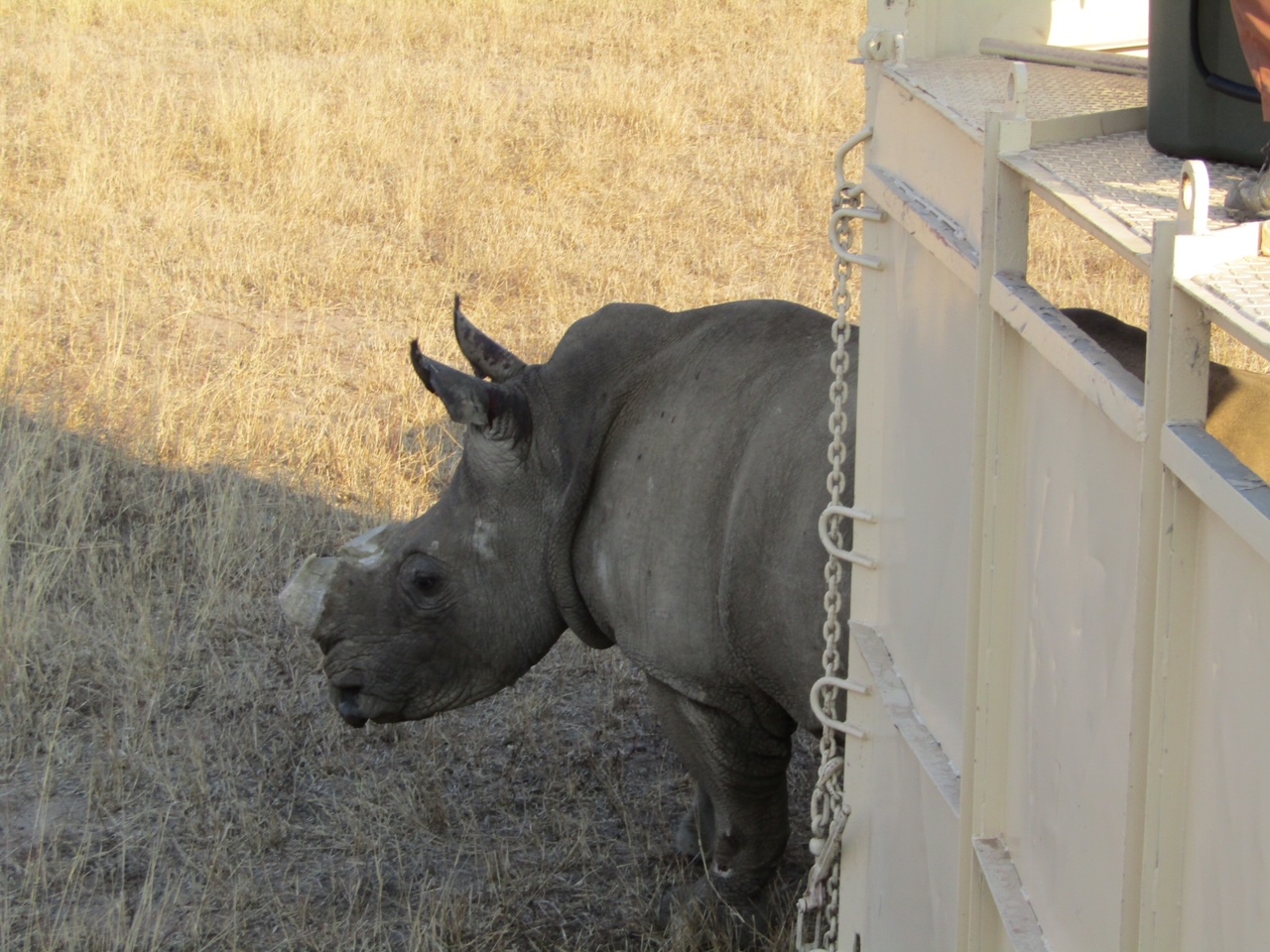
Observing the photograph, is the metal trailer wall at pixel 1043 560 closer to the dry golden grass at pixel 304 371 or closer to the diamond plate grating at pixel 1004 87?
the diamond plate grating at pixel 1004 87

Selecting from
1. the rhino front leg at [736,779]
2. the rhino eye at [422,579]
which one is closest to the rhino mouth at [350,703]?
the rhino eye at [422,579]

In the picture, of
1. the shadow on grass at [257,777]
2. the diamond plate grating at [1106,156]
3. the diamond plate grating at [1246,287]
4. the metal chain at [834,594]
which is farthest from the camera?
the shadow on grass at [257,777]

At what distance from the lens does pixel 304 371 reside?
7727 millimetres

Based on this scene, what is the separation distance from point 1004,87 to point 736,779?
2.05 m

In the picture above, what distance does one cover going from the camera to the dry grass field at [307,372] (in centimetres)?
444

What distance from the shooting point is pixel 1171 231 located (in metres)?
1.40

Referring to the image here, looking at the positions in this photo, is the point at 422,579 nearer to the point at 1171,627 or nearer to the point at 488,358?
the point at 488,358

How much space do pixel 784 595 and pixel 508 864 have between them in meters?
1.61

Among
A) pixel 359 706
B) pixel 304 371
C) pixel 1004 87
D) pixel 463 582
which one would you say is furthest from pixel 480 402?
pixel 304 371

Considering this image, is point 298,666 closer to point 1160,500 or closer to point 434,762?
point 434,762

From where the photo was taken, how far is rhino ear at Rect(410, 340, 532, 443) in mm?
3789

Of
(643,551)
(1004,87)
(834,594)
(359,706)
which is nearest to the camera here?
(1004,87)

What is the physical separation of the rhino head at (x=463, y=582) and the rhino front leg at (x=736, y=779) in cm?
40

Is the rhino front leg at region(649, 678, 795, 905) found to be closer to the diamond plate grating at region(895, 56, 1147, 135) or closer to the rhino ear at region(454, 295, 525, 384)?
the rhino ear at region(454, 295, 525, 384)
